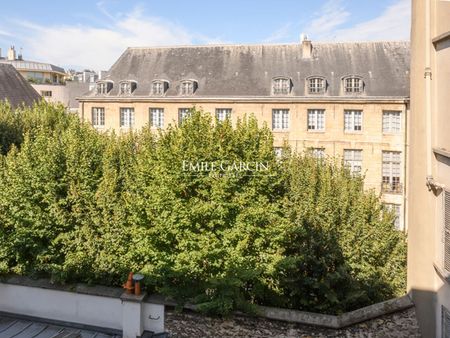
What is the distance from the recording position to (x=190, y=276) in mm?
8883

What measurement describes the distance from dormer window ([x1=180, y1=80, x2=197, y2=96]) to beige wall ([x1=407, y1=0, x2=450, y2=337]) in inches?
868

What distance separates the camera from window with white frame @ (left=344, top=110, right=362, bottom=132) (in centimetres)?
2631

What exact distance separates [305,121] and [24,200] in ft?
66.5

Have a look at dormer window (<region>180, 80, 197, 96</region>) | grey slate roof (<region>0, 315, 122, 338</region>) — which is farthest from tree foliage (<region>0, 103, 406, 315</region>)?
dormer window (<region>180, 80, 197, 96</region>)

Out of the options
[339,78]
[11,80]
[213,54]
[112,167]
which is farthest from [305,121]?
[11,80]

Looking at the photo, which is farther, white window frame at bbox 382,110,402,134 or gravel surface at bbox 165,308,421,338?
white window frame at bbox 382,110,402,134

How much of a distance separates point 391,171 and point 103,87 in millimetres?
21446

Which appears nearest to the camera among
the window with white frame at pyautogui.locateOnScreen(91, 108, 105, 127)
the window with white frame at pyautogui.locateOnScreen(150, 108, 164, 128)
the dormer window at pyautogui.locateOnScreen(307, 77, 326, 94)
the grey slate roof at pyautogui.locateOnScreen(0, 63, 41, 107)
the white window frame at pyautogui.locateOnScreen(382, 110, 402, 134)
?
the white window frame at pyautogui.locateOnScreen(382, 110, 402, 134)

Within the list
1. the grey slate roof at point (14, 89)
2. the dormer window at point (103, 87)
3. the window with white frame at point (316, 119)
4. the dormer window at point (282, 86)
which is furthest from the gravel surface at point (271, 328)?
the grey slate roof at point (14, 89)

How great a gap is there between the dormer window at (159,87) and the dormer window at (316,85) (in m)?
10.2

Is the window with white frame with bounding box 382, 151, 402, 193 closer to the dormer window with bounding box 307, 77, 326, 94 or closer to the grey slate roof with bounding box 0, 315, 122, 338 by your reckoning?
the dormer window with bounding box 307, 77, 326, 94

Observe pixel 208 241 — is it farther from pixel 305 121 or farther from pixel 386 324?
pixel 305 121

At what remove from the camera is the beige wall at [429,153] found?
661 cm

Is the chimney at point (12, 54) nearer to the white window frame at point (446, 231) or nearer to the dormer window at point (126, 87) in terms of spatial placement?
the dormer window at point (126, 87)
